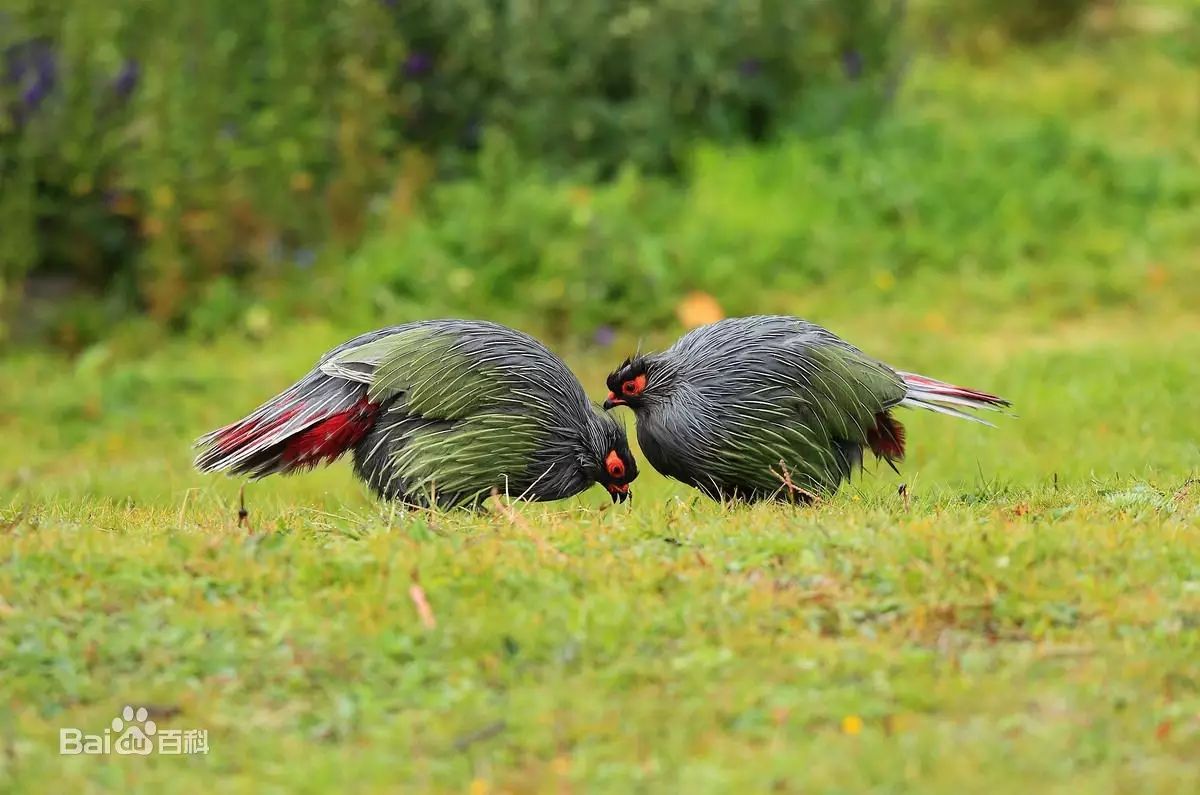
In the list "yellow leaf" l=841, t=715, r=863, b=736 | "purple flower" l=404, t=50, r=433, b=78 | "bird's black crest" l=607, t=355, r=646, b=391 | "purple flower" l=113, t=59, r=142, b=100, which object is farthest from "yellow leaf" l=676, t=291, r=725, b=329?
"yellow leaf" l=841, t=715, r=863, b=736

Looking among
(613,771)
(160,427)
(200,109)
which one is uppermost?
(200,109)

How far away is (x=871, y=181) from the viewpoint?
10.7 meters

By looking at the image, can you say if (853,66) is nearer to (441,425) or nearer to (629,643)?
(441,425)

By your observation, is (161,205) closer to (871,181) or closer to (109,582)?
(871,181)

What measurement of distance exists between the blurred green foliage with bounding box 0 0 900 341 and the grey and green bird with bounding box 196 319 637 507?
443 cm

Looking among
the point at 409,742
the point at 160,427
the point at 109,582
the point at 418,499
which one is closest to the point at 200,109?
the point at 160,427

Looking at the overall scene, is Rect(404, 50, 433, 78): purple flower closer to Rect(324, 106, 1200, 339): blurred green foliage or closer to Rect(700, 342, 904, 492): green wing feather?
Rect(324, 106, 1200, 339): blurred green foliage

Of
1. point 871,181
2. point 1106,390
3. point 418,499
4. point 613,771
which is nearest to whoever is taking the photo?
point 613,771

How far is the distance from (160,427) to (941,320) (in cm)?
422

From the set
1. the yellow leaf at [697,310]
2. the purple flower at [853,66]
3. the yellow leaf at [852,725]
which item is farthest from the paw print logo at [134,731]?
the purple flower at [853,66]

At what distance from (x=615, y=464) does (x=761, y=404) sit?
0.51m

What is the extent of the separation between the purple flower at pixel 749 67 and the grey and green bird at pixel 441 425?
19.6 feet

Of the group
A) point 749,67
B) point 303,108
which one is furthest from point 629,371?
point 749,67

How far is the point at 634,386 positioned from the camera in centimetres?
580
